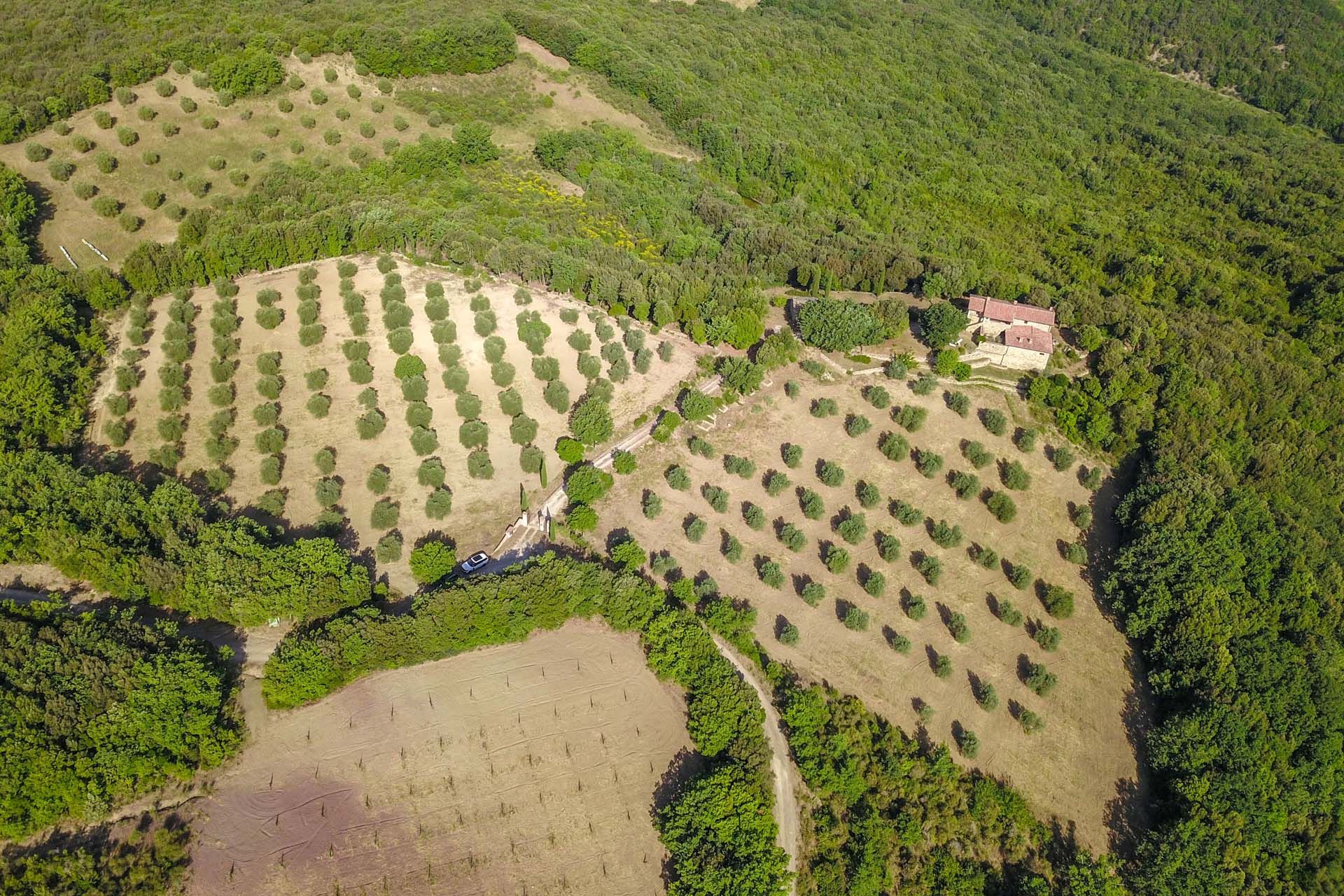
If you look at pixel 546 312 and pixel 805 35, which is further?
pixel 805 35

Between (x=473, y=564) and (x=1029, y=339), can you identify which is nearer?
(x=473, y=564)

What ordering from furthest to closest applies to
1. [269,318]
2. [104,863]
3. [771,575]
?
[269,318] → [771,575] → [104,863]

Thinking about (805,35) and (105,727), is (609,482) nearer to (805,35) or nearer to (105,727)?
(105,727)

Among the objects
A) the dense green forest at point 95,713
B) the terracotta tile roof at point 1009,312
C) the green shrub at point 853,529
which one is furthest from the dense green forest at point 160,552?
the terracotta tile roof at point 1009,312

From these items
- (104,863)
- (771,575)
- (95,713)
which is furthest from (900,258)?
(104,863)

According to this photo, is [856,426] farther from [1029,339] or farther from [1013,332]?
[1029,339]

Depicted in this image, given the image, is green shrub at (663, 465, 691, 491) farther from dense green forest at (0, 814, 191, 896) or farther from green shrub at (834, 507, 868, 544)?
dense green forest at (0, 814, 191, 896)

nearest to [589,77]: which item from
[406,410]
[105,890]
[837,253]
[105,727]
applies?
[837,253]
